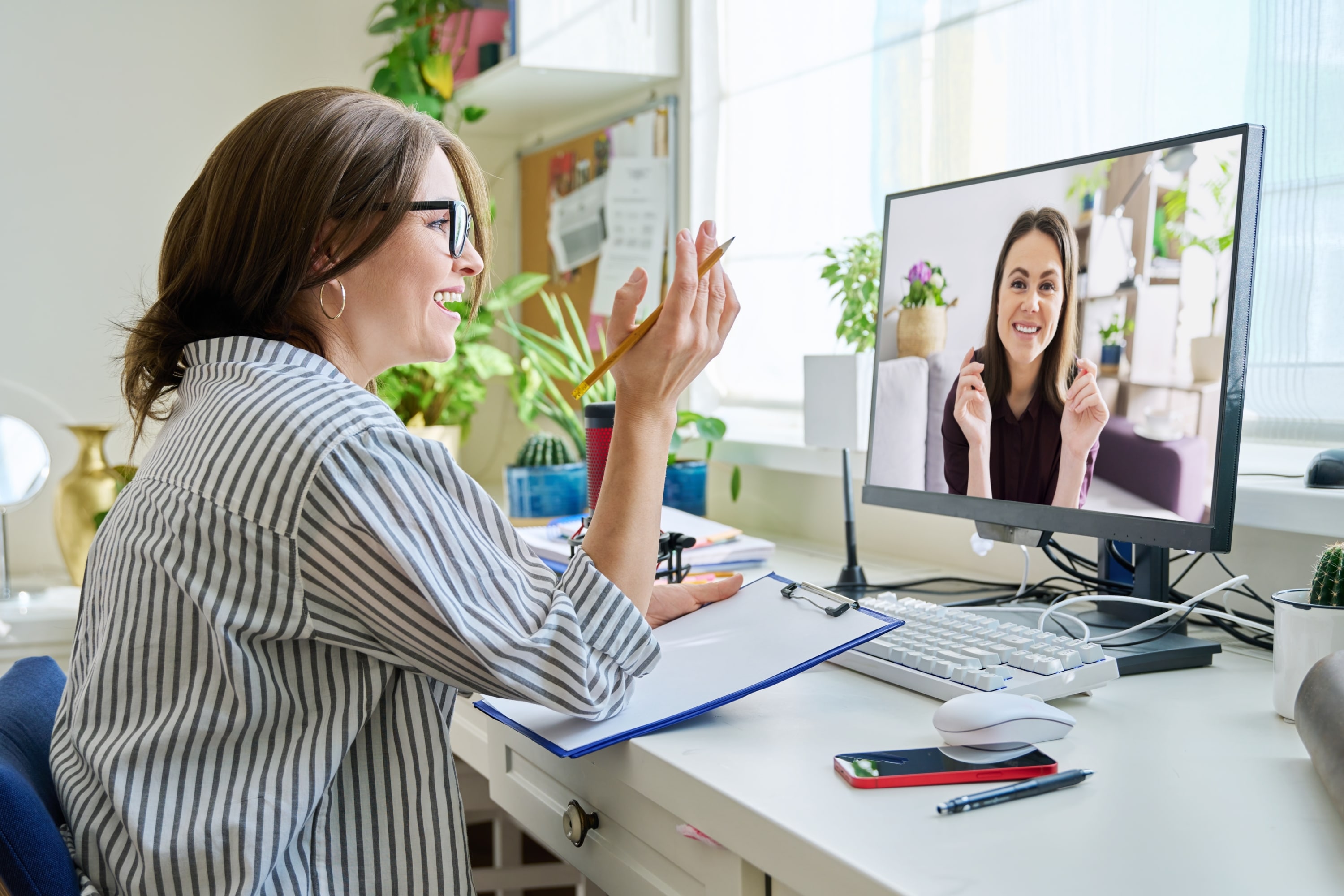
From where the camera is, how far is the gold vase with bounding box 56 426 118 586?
193cm

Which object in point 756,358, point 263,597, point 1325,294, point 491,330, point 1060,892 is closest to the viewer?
point 1060,892

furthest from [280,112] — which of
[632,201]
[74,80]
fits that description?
[74,80]

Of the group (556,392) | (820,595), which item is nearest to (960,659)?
(820,595)

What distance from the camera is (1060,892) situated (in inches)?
21.6

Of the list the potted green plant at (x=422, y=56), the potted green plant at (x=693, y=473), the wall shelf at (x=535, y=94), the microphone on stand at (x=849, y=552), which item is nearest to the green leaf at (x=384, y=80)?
the potted green plant at (x=422, y=56)

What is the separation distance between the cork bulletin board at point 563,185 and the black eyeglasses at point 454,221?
124 centimetres

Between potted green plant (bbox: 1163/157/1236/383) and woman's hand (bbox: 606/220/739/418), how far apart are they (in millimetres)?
406

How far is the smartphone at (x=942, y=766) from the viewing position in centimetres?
70

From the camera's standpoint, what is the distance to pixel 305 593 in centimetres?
72

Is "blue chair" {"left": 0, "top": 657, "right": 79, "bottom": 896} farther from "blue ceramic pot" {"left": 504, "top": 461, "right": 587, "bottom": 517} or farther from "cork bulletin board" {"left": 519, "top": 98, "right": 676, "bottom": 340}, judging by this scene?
"cork bulletin board" {"left": 519, "top": 98, "right": 676, "bottom": 340}

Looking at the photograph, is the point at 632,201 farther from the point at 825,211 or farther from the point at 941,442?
the point at 941,442

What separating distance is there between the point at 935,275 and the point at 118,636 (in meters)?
0.88

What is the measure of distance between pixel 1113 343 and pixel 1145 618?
0.28 meters

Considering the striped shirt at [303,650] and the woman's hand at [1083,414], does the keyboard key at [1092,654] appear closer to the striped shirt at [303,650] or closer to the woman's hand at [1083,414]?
the woman's hand at [1083,414]
